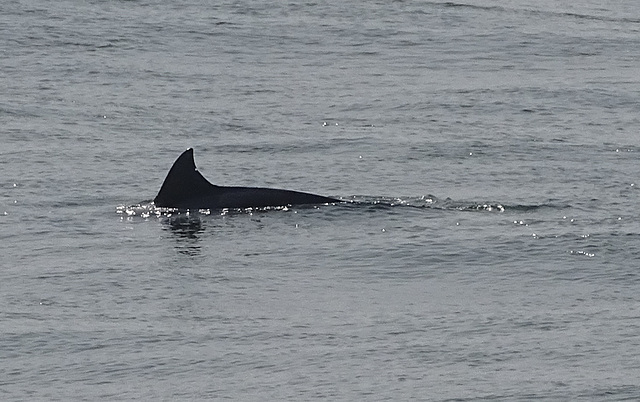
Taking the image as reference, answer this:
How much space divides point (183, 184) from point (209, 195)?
0.29m

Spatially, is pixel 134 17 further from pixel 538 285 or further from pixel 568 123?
pixel 538 285

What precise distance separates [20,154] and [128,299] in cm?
678

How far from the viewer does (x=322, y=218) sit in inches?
619

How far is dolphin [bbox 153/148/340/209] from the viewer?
16.0 metres

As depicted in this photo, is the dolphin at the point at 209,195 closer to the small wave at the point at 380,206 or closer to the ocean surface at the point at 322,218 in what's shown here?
the small wave at the point at 380,206

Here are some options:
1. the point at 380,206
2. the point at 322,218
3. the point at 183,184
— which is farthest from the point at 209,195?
the point at 380,206

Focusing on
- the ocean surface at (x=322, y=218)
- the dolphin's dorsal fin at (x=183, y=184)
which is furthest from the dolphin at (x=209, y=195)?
the ocean surface at (x=322, y=218)

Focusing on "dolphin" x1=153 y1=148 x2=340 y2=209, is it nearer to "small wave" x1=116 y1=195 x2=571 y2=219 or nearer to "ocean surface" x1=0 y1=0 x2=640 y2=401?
"small wave" x1=116 y1=195 x2=571 y2=219

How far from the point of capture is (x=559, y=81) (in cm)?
2542

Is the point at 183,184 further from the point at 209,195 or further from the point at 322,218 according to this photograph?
the point at 322,218

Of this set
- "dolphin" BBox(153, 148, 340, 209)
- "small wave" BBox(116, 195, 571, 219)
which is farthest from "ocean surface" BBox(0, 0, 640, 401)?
"dolphin" BBox(153, 148, 340, 209)

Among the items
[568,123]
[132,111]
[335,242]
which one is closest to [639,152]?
[568,123]

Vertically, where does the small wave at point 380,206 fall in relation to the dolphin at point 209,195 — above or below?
below

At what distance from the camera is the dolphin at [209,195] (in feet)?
52.4
